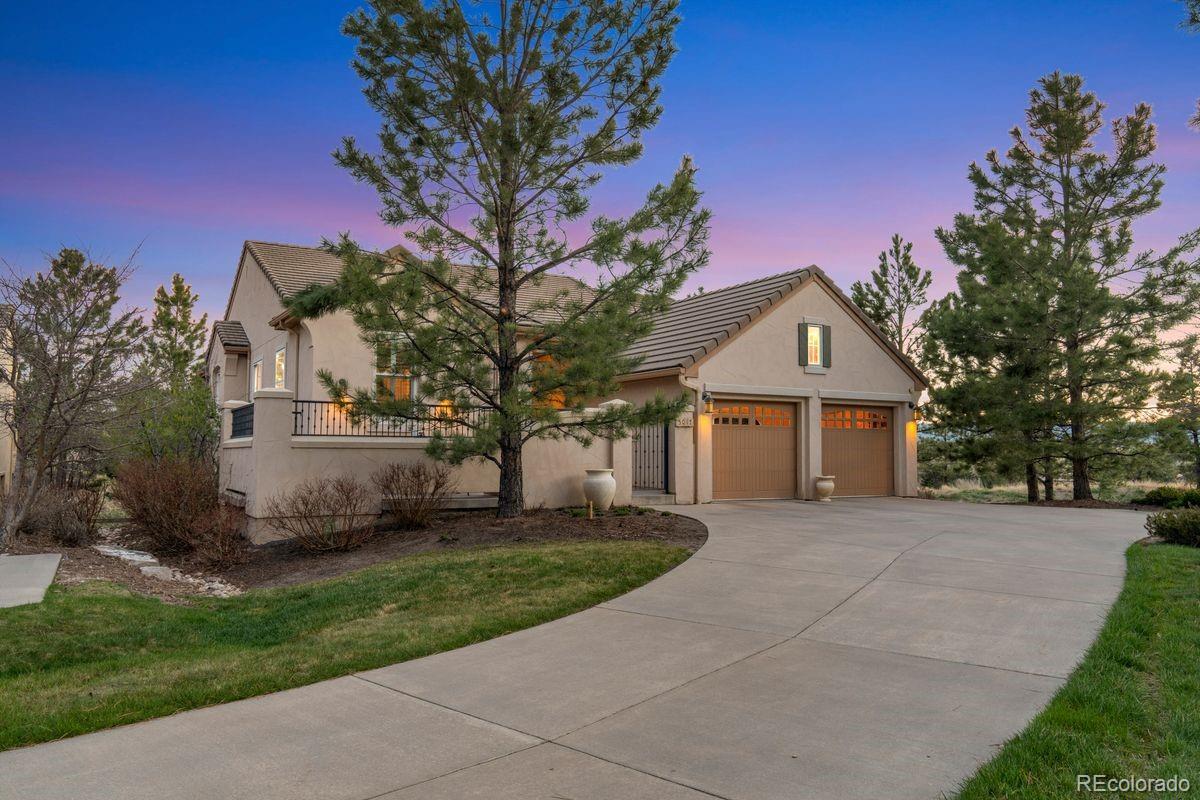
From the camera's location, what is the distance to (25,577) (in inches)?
341

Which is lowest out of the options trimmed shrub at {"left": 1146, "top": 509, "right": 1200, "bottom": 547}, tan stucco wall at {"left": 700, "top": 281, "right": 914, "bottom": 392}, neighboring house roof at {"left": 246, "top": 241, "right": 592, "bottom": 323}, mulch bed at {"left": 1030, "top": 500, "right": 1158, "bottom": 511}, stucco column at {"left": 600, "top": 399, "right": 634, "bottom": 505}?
mulch bed at {"left": 1030, "top": 500, "right": 1158, "bottom": 511}

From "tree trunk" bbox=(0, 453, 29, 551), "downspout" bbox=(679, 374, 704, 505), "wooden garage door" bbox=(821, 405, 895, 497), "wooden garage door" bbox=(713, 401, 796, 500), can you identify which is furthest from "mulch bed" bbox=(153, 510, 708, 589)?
"wooden garage door" bbox=(821, 405, 895, 497)

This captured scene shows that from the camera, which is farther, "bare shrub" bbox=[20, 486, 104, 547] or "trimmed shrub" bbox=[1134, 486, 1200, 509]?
"trimmed shrub" bbox=[1134, 486, 1200, 509]

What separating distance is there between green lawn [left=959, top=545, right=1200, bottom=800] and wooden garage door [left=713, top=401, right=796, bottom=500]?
1108 cm

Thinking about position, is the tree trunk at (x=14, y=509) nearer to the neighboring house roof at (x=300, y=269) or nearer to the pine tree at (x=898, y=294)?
the neighboring house roof at (x=300, y=269)

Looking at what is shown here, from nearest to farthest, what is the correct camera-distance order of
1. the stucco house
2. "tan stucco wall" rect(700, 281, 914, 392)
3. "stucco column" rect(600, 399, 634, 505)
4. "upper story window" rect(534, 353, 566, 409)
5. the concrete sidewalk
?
the concrete sidewalk → "upper story window" rect(534, 353, 566, 409) → the stucco house → "stucco column" rect(600, 399, 634, 505) → "tan stucco wall" rect(700, 281, 914, 392)

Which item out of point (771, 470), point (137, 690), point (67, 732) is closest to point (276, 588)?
point (137, 690)

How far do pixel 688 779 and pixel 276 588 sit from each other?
26.1 ft

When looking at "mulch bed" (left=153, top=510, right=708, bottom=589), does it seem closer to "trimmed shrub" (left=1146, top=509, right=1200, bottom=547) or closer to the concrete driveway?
the concrete driveway

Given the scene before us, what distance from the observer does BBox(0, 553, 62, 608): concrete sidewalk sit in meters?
7.53

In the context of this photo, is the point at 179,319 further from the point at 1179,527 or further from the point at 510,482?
the point at 1179,527

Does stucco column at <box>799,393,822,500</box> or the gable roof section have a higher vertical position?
the gable roof section

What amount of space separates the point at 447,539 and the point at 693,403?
23.3ft

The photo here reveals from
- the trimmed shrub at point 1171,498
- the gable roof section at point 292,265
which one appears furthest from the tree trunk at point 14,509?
the trimmed shrub at point 1171,498
